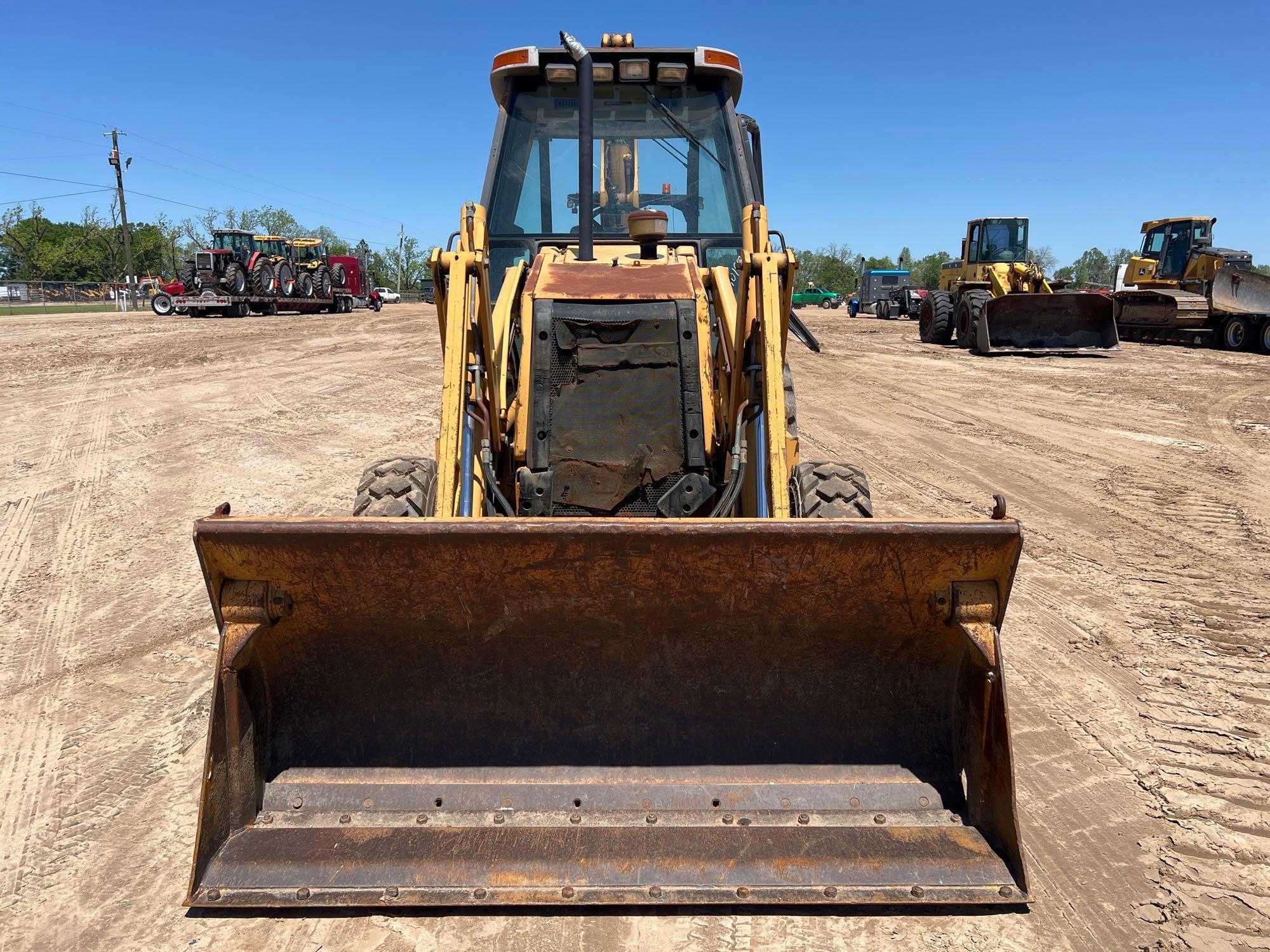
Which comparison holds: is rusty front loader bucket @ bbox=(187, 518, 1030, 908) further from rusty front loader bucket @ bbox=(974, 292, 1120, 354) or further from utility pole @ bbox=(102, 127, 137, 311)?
utility pole @ bbox=(102, 127, 137, 311)

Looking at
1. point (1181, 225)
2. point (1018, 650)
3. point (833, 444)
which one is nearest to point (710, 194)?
point (1018, 650)

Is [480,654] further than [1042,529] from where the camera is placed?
No

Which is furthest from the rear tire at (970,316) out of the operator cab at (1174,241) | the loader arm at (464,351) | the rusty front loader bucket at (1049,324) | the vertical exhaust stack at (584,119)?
the loader arm at (464,351)

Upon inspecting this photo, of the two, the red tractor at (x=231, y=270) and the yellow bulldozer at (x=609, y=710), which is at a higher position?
the red tractor at (x=231, y=270)

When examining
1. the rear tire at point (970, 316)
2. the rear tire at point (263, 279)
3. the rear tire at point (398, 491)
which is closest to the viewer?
the rear tire at point (398, 491)

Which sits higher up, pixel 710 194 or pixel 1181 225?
pixel 1181 225

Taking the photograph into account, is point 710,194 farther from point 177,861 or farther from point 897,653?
point 177,861

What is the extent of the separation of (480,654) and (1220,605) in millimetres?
4008

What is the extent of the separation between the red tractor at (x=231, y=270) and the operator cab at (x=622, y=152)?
27832 mm

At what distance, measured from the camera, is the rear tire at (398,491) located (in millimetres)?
3729

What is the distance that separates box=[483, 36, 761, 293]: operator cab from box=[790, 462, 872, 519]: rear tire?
138 cm

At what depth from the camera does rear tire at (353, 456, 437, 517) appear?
3729mm

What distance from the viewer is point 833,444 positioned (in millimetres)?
8977

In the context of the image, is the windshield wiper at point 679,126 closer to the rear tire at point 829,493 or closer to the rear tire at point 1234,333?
the rear tire at point 829,493
